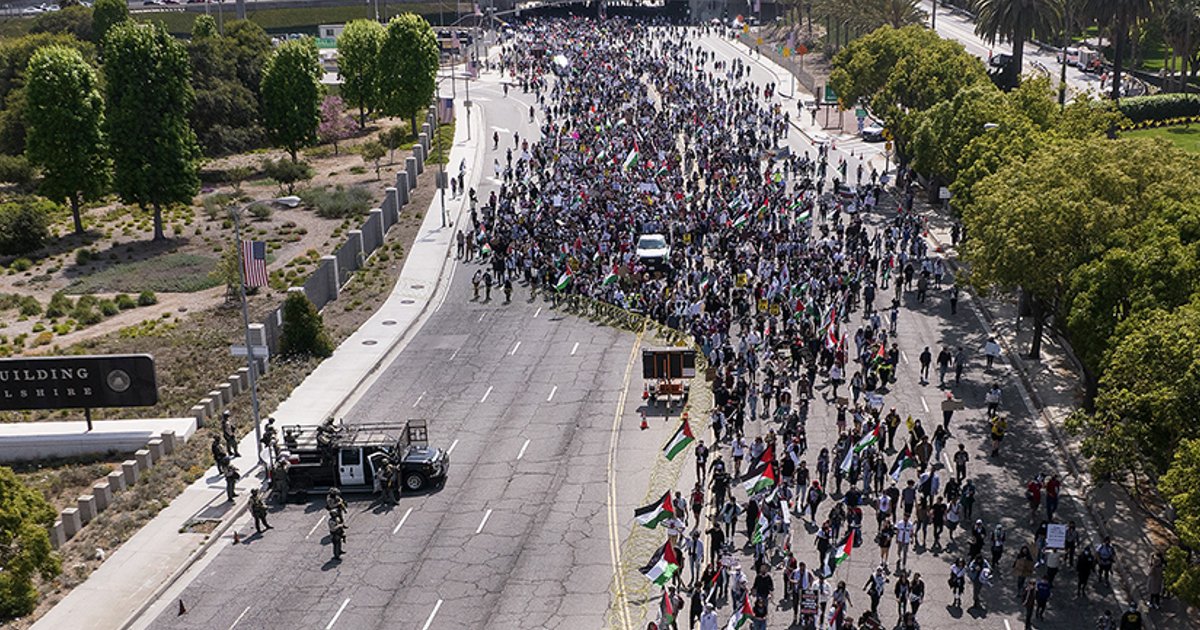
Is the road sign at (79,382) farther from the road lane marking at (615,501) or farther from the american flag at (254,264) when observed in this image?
the road lane marking at (615,501)

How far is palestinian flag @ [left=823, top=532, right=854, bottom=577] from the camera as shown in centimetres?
2947

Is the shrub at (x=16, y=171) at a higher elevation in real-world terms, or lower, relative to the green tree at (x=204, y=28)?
lower

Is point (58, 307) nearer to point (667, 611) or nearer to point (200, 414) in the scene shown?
point (200, 414)

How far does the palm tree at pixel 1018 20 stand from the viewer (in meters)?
82.3

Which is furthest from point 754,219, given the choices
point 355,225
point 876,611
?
Result: point 876,611

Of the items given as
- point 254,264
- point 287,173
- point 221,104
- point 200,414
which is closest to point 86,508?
point 200,414

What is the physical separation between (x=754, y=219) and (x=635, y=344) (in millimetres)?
14416

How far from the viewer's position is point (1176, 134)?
3398 inches

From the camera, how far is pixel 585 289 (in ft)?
178

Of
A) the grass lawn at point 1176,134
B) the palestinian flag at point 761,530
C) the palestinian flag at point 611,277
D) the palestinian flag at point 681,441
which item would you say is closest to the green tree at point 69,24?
the palestinian flag at point 611,277

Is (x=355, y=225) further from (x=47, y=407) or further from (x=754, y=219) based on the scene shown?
(x=47, y=407)

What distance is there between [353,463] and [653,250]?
77.4ft

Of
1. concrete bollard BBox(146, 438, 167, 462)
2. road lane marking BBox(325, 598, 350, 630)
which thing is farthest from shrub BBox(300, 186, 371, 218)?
road lane marking BBox(325, 598, 350, 630)

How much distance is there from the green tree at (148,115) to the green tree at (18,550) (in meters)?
41.0
